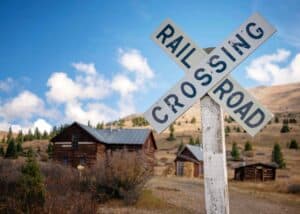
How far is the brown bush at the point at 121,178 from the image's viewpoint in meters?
12.7

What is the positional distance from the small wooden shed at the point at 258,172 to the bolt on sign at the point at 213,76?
33.8 m

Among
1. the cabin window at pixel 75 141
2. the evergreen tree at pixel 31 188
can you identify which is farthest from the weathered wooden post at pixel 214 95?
the cabin window at pixel 75 141

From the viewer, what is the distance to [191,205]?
1384 cm

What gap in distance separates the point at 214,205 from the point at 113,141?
2960 centimetres

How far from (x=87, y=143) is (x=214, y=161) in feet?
94.9

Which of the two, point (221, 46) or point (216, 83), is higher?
point (221, 46)

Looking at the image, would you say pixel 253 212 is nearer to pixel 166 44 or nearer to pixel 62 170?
pixel 62 170

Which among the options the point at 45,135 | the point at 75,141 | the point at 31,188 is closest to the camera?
the point at 31,188

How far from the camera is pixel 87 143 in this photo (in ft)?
98.5

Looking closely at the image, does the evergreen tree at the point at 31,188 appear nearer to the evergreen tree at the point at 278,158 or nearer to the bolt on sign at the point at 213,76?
the bolt on sign at the point at 213,76

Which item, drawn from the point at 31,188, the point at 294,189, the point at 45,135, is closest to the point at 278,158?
the point at 294,189

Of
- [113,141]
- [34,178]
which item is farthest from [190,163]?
[34,178]

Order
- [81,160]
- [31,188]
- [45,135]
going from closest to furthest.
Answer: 1. [31,188]
2. [81,160]
3. [45,135]

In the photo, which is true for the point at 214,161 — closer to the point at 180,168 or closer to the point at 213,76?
the point at 213,76
